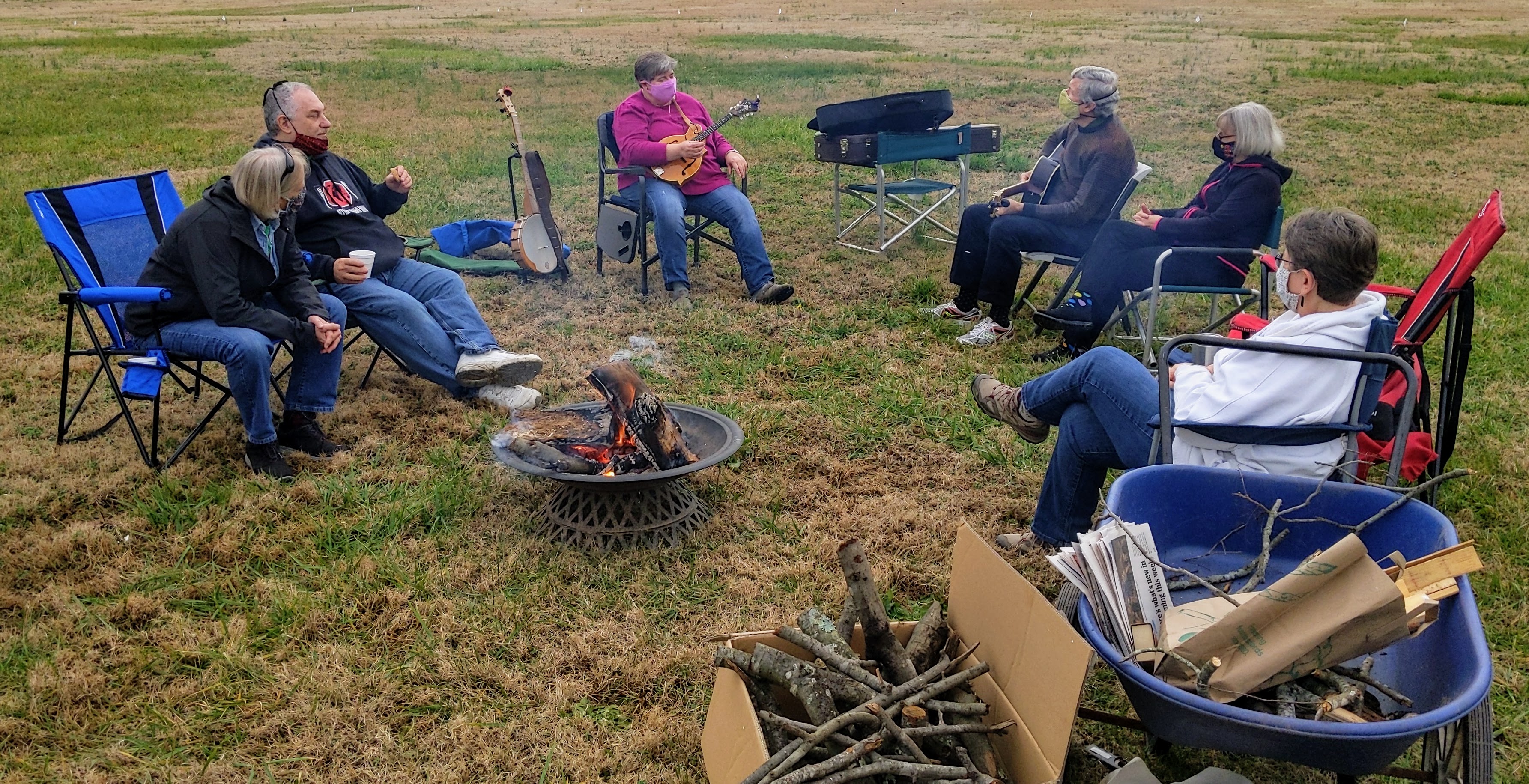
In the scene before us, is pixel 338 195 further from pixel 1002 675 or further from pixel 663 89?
pixel 1002 675

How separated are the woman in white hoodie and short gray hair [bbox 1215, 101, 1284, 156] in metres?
1.93

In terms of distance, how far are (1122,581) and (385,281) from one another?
3.86 metres

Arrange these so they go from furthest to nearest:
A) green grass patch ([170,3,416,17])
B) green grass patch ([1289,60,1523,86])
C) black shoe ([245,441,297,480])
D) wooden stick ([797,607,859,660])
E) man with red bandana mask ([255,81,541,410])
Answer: green grass patch ([170,3,416,17])
green grass patch ([1289,60,1523,86])
man with red bandana mask ([255,81,541,410])
black shoe ([245,441,297,480])
wooden stick ([797,607,859,660])

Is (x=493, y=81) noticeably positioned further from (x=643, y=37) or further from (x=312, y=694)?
(x=312, y=694)

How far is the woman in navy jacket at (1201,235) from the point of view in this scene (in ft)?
15.3

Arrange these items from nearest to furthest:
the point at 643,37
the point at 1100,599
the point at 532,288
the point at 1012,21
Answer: the point at 1100,599 → the point at 532,288 → the point at 643,37 → the point at 1012,21

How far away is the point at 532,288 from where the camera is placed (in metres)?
6.20

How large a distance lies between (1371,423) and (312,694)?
2930mm

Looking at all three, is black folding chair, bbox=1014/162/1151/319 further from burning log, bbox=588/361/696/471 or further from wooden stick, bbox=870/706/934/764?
wooden stick, bbox=870/706/934/764

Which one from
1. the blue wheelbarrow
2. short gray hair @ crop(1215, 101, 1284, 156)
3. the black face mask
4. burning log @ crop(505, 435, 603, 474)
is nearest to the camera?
the blue wheelbarrow

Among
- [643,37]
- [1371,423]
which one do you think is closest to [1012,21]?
[643,37]

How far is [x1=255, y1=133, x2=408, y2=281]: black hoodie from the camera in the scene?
14.4ft

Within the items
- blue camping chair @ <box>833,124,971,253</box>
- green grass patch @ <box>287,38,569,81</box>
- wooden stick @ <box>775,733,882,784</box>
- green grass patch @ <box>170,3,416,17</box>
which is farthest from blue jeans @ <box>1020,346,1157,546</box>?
green grass patch @ <box>170,3,416,17</box>

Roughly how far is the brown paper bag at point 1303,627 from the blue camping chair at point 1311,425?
0.65 m
